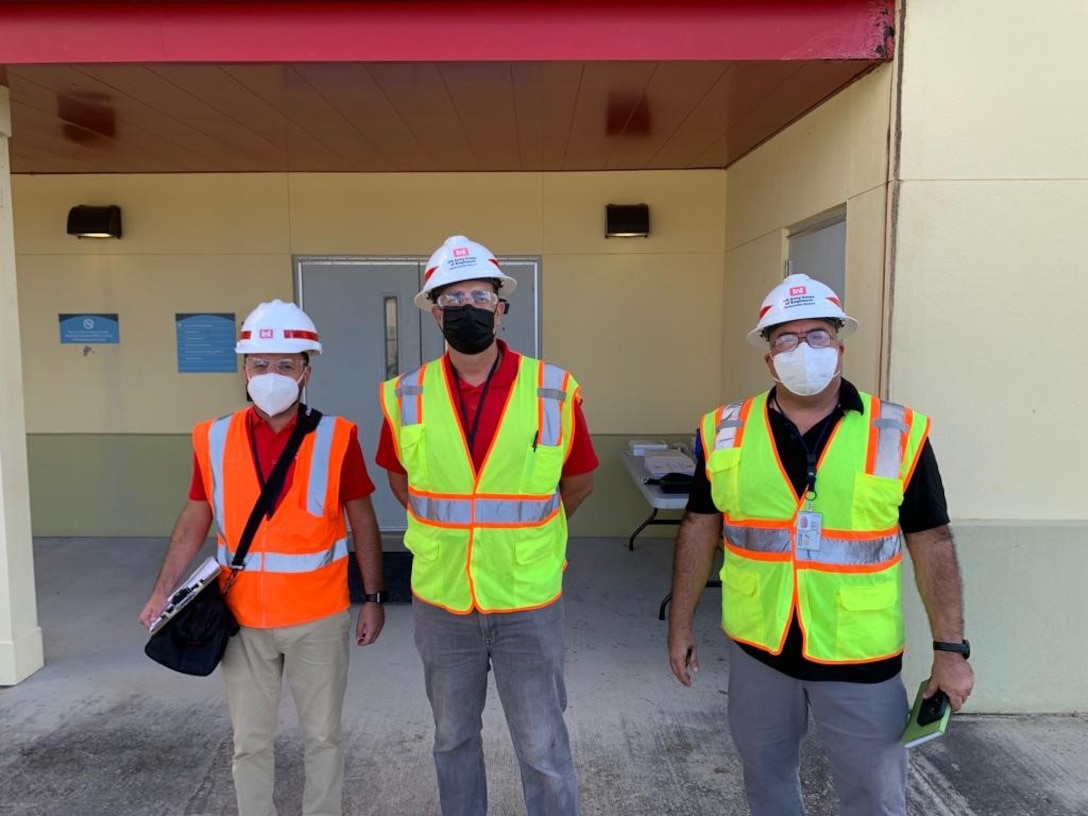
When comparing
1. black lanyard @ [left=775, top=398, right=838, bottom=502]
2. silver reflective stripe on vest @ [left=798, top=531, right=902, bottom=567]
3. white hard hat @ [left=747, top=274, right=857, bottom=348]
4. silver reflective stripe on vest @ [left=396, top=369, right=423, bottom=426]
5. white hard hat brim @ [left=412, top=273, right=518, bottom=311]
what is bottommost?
silver reflective stripe on vest @ [left=798, top=531, right=902, bottom=567]

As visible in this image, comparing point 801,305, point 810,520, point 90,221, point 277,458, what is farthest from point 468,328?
point 90,221

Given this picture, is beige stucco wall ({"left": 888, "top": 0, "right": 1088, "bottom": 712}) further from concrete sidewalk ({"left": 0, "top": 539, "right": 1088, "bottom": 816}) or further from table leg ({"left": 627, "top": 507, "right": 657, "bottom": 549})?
table leg ({"left": 627, "top": 507, "right": 657, "bottom": 549})

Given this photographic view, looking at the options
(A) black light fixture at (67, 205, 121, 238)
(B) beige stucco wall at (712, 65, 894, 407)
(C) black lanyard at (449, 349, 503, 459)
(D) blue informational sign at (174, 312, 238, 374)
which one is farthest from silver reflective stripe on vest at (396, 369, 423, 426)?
(A) black light fixture at (67, 205, 121, 238)

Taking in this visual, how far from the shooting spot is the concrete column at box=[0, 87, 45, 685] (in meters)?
3.74

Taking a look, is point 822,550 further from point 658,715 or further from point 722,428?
point 658,715

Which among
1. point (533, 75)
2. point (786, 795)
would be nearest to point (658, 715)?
point (786, 795)

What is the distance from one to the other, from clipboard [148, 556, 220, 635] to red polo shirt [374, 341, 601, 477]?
609 millimetres

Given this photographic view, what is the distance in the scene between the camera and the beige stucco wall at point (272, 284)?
5945mm

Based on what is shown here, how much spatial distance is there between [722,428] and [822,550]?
44 cm

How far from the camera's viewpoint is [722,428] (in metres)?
2.21

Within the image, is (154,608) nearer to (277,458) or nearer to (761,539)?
(277,458)

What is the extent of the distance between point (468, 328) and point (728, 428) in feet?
2.71

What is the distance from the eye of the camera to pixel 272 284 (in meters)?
6.05

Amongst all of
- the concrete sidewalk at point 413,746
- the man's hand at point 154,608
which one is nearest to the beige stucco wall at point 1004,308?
the concrete sidewalk at point 413,746
